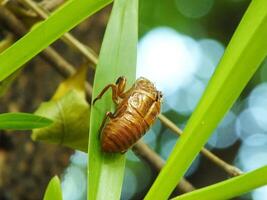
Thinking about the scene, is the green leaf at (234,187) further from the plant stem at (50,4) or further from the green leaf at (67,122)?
the plant stem at (50,4)

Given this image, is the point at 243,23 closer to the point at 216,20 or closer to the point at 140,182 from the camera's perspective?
the point at 216,20

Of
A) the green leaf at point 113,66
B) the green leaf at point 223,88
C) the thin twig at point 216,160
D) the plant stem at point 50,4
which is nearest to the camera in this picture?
the green leaf at point 223,88

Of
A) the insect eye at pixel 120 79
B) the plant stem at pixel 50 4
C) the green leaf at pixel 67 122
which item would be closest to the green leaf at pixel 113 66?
the insect eye at pixel 120 79

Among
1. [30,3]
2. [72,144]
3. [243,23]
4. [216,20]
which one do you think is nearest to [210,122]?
[243,23]

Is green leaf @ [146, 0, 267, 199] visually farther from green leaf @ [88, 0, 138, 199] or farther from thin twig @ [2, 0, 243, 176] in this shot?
thin twig @ [2, 0, 243, 176]

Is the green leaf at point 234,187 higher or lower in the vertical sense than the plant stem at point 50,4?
lower

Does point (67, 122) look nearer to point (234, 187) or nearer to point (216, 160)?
point (216, 160)

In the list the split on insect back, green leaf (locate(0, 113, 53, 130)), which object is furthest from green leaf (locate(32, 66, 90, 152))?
green leaf (locate(0, 113, 53, 130))
